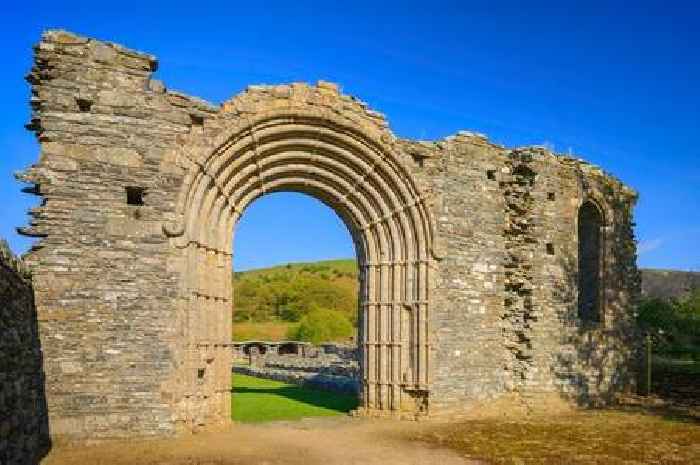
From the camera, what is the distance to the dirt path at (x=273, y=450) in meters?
8.42

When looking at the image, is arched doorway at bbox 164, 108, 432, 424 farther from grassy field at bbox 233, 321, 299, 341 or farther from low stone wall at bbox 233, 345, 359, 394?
grassy field at bbox 233, 321, 299, 341

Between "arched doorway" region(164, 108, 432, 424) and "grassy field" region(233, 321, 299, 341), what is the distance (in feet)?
82.5

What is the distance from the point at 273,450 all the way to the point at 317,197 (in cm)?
553

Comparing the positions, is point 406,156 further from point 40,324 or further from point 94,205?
point 40,324

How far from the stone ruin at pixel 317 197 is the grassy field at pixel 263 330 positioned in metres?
25.3

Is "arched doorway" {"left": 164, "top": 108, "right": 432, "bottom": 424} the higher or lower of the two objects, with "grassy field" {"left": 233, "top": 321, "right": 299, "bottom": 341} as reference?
higher

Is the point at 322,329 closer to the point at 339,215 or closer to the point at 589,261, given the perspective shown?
the point at 589,261

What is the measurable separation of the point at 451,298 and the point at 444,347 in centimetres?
95

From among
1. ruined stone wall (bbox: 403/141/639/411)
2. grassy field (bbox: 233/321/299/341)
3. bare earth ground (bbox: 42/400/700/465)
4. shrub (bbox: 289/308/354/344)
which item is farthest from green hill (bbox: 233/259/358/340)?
bare earth ground (bbox: 42/400/700/465)

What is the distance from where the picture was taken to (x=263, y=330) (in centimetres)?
4216

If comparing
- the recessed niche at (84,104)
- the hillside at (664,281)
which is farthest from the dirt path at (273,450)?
the hillside at (664,281)

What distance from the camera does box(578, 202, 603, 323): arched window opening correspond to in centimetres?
1502

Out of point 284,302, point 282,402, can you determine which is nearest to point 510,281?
point 282,402

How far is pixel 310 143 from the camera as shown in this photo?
39.6 feet
